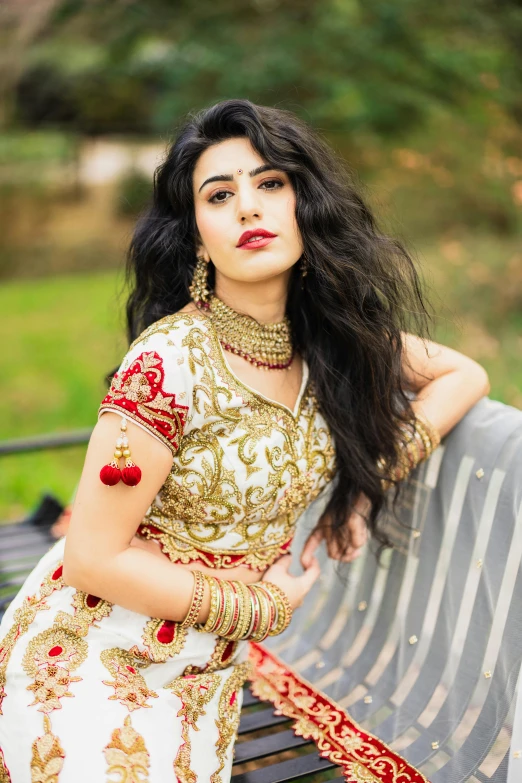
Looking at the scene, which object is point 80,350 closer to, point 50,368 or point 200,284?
point 50,368

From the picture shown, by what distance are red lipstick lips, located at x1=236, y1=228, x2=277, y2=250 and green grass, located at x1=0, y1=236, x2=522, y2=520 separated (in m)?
3.23

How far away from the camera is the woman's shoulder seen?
1.91 m

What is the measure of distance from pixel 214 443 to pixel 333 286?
1.66ft

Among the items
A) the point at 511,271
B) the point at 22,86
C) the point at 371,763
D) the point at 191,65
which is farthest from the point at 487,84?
the point at 22,86

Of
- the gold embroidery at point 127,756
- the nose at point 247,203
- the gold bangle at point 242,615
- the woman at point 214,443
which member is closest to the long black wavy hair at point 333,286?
the woman at point 214,443

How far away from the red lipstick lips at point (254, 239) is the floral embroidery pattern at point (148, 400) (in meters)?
0.33

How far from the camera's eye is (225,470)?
1.93 meters

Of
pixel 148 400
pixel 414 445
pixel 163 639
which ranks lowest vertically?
pixel 163 639

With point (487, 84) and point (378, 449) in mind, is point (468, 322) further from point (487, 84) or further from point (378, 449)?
point (378, 449)

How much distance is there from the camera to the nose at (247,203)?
1.92 meters

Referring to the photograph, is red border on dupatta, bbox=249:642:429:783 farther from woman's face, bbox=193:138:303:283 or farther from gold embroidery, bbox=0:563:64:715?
woman's face, bbox=193:138:303:283

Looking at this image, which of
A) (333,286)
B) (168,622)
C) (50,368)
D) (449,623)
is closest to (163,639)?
(168,622)

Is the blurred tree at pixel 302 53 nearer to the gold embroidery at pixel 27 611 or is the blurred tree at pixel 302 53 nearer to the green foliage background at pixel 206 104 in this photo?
the green foliage background at pixel 206 104

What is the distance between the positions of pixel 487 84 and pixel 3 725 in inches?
258
